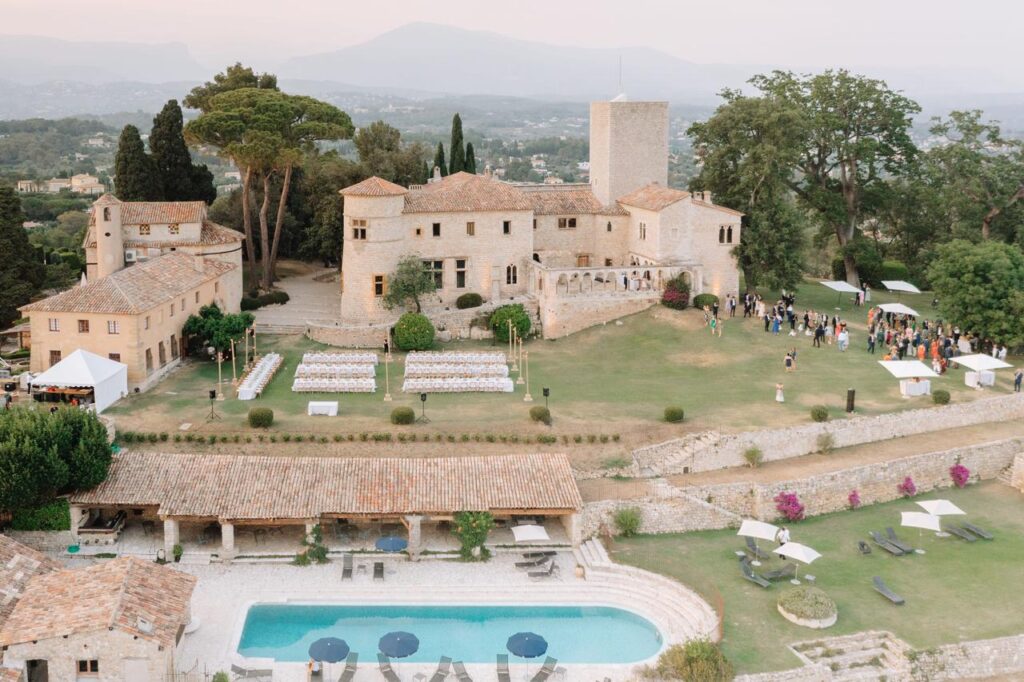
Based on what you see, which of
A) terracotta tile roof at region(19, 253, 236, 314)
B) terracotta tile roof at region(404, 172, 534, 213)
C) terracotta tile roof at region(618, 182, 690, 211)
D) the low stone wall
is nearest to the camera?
the low stone wall

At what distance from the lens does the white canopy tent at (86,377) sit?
1510 inches

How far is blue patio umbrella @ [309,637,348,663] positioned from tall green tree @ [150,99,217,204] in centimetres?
3810

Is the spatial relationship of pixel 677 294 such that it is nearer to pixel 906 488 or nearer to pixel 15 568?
pixel 906 488

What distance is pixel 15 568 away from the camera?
2833 cm

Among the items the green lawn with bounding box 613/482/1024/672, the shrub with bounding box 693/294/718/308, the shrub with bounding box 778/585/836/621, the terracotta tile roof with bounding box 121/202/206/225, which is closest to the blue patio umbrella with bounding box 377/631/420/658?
the green lawn with bounding box 613/482/1024/672

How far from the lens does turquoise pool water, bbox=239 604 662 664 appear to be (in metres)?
27.8

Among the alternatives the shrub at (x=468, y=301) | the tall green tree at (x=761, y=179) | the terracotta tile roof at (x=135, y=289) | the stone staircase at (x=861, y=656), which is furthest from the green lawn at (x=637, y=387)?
the stone staircase at (x=861, y=656)

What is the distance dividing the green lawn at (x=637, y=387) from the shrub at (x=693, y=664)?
12.6 meters

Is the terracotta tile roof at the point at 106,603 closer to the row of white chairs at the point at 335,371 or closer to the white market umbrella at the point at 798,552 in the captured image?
the row of white chairs at the point at 335,371

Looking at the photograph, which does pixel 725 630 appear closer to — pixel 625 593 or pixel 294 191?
Result: pixel 625 593

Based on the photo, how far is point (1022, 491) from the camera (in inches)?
1507

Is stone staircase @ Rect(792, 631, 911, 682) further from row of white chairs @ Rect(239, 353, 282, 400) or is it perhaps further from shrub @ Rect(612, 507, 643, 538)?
row of white chairs @ Rect(239, 353, 282, 400)

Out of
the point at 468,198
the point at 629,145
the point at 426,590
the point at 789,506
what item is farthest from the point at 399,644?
the point at 629,145

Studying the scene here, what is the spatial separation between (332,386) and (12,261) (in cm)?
1817
